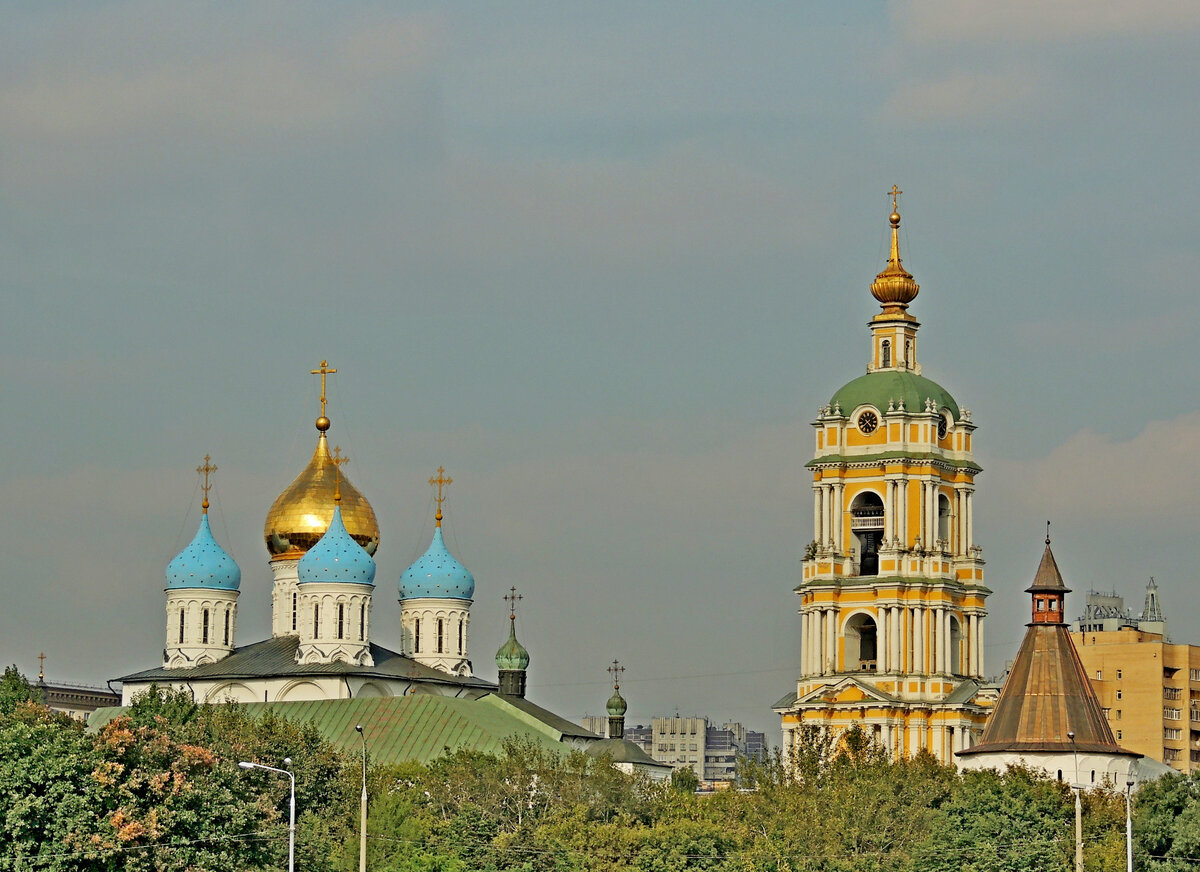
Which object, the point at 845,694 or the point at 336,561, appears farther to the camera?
the point at 336,561

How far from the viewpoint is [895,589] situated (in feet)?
330

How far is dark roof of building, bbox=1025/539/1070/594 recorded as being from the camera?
93.0 metres

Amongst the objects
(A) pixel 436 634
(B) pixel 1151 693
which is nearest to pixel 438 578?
(A) pixel 436 634

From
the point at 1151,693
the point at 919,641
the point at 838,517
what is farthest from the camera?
the point at 1151,693

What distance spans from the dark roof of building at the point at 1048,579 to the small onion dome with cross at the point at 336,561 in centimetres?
2579

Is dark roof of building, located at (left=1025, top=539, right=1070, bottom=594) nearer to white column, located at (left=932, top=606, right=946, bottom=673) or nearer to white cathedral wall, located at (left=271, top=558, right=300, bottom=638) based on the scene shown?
white column, located at (left=932, top=606, right=946, bottom=673)

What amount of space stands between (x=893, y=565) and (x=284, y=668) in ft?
75.2

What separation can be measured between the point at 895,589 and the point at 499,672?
27.5 m

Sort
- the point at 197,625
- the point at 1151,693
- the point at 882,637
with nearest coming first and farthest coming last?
the point at 882,637, the point at 197,625, the point at 1151,693

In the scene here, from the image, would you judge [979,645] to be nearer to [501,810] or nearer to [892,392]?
[892,392]

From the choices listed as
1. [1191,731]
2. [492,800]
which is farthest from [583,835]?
[1191,731]

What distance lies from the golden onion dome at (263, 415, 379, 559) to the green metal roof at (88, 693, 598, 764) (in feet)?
29.8

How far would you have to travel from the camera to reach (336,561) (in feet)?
345

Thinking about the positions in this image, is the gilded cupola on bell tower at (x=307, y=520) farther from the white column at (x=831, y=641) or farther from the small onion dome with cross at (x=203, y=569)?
the white column at (x=831, y=641)
